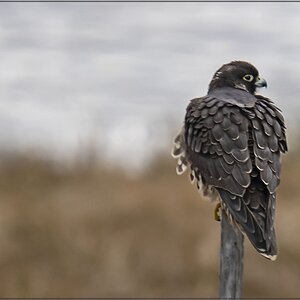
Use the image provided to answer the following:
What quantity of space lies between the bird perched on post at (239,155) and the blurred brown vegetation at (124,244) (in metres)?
3.52

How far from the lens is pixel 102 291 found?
1174 cm

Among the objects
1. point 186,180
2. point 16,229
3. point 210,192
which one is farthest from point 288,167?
point 210,192

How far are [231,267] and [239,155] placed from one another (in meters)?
0.86

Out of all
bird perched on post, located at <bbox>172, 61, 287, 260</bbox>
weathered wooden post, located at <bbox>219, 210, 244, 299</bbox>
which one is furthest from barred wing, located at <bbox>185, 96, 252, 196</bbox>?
weathered wooden post, located at <bbox>219, 210, 244, 299</bbox>

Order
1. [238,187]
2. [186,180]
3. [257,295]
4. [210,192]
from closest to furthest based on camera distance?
[238,187] < [210,192] < [257,295] < [186,180]

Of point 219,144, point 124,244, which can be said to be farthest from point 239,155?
point 124,244

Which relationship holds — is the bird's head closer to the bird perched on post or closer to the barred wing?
the bird perched on post

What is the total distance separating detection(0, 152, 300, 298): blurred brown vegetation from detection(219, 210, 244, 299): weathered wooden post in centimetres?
446

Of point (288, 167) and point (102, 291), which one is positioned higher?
point (288, 167)

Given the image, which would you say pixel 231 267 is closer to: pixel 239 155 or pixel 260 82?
pixel 239 155

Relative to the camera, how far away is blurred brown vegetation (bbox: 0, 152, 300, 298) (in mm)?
11703

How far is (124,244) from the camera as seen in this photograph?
11.9m

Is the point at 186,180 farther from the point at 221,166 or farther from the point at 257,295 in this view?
the point at 221,166

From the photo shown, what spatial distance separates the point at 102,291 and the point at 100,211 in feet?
2.74
